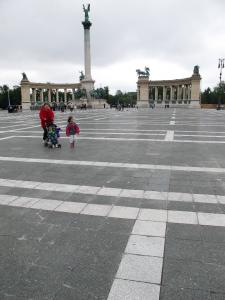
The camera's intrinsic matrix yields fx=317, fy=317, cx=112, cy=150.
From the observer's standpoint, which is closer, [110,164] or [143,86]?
[110,164]

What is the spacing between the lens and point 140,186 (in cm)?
700

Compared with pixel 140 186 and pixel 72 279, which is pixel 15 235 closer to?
pixel 72 279

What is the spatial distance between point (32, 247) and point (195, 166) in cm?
595

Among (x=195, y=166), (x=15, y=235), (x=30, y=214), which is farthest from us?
(x=195, y=166)

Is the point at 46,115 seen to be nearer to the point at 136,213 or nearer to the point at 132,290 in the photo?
the point at 136,213

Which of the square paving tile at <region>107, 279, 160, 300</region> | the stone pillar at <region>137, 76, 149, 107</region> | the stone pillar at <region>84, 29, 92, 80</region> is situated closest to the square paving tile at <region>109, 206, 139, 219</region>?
the square paving tile at <region>107, 279, 160, 300</region>

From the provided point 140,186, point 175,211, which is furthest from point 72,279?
point 140,186

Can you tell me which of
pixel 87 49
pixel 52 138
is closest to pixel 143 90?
pixel 87 49

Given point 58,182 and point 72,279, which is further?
point 58,182

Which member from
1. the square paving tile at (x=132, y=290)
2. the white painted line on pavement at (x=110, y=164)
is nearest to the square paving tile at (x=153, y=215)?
the square paving tile at (x=132, y=290)

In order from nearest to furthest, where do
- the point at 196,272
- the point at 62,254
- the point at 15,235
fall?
1. the point at 196,272
2. the point at 62,254
3. the point at 15,235

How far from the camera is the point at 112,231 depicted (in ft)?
15.4

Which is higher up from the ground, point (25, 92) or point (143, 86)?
point (143, 86)

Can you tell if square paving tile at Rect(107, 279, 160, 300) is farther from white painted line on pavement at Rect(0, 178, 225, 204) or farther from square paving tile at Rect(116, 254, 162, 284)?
white painted line on pavement at Rect(0, 178, 225, 204)
